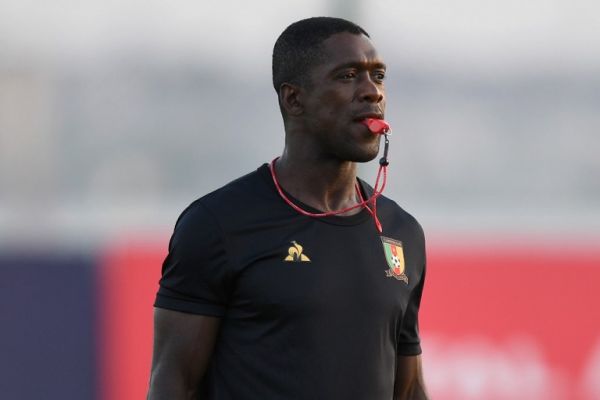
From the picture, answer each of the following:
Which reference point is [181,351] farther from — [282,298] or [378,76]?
[378,76]

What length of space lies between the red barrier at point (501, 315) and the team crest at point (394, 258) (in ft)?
10.3

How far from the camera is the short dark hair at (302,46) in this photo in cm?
337

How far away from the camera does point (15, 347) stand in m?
6.39

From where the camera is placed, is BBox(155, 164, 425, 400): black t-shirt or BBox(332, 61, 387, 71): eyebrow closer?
BBox(155, 164, 425, 400): black t-shirt

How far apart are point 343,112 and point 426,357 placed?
11.4ft

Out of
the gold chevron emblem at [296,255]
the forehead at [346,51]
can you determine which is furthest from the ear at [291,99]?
the gold chevron emblem at [296,255]

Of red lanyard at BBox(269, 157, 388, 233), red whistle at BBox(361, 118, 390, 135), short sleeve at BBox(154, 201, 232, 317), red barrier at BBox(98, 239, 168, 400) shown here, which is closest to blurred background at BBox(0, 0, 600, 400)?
red barrier at BBox(98, 239, 168, 400)

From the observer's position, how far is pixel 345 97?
329 centimetres

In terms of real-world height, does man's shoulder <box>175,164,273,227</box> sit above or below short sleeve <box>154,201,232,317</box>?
above

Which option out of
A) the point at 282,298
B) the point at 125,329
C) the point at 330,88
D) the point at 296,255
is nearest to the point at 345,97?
the point at 330,88

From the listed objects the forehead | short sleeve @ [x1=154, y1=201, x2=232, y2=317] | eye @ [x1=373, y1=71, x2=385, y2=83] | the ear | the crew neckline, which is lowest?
short sleeve @ [x1=154, y1=201, x2=232, y2=317]

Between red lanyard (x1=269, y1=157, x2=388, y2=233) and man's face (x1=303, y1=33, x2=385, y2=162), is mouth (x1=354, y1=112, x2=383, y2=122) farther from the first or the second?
red lanyard (x1=269, y1=157, x2=388, y2=233)

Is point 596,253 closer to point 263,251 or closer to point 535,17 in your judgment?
point 535,17

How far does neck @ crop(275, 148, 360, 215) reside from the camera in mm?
3354
